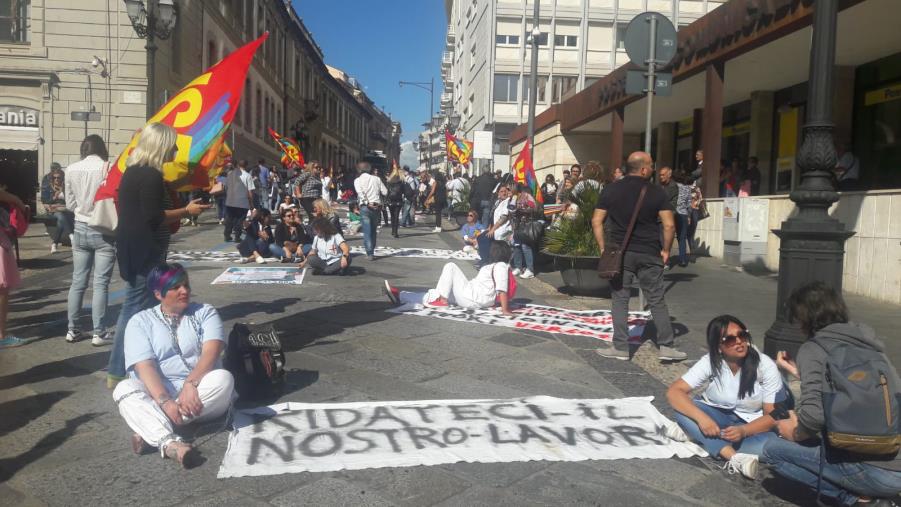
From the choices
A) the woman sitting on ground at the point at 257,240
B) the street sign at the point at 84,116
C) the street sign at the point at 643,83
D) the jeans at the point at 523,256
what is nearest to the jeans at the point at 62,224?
the woman sitting on ground at the point at 257,240

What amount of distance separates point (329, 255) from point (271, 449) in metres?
6.76

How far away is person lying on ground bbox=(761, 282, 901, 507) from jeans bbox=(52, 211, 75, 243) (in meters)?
11.1

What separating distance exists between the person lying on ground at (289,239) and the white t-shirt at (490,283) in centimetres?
483

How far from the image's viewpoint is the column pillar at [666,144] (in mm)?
23698

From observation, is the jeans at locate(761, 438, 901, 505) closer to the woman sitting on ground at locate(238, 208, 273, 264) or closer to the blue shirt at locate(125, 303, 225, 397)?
the blue shirt at locate(125, 303, 225, 397)

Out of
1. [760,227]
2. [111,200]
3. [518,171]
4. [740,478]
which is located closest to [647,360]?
[740,478]

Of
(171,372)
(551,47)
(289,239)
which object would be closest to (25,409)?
(171,372)

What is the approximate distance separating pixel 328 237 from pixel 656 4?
40123 mm

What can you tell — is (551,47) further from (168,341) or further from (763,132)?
(168,341)

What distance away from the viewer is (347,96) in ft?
249

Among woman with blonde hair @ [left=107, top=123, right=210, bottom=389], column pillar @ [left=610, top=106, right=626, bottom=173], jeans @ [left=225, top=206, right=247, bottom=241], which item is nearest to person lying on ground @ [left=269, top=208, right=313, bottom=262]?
jeans @ [left=225, top=206, right=247, bottom=241]

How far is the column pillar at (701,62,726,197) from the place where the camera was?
44.4 feet

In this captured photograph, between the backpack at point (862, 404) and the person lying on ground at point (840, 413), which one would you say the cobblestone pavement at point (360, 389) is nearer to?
the person lying on ground at point (840, 413)

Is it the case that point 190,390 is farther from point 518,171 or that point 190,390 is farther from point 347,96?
point 347,96
